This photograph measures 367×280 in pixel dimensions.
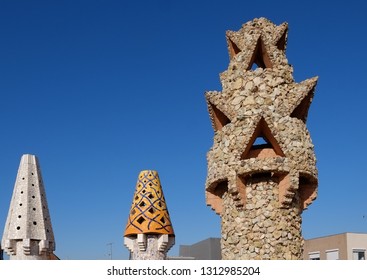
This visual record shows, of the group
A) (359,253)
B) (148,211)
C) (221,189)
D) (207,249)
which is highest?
(207,249)

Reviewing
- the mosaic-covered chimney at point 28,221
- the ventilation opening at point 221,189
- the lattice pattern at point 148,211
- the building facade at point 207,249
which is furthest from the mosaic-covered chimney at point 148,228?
the building facade at point 207,249

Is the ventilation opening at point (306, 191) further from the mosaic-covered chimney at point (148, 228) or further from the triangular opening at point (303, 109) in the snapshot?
the mosaic-covered chimney at point (148, 228)

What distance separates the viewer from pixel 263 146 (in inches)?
388

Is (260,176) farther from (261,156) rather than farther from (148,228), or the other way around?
(148,228)

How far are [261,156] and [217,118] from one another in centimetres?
110

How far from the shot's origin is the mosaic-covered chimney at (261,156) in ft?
30.2

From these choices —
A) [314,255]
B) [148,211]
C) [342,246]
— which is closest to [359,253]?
[342,246]

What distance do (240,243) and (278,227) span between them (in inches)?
24.7

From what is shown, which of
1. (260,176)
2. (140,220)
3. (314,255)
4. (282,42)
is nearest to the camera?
(260,176)

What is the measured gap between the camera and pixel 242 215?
30.7 ft

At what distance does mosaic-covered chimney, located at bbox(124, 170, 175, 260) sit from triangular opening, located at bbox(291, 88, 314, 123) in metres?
4.58

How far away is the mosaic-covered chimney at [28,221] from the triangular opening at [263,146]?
4496 mm
